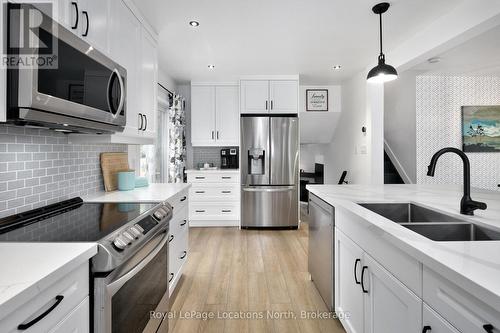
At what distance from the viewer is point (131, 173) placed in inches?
93.1

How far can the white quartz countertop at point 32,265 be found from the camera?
636 mm

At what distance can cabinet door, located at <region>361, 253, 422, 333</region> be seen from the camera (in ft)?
3.18

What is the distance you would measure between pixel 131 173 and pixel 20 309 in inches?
70.5

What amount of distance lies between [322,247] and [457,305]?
1.39 meters

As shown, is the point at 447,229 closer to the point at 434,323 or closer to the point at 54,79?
the point at 434,323

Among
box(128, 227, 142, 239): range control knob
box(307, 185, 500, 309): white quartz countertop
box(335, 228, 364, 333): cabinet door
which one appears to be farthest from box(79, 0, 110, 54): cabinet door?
box(335, 228, 364, 333): cabinet door

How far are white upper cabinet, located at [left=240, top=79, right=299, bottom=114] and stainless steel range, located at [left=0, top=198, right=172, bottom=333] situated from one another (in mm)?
3002

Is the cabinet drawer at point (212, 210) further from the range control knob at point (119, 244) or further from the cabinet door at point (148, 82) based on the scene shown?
the range control knob at point (119, 244)

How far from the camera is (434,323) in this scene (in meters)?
0.85

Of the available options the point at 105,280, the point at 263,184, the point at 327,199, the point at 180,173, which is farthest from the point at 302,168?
the point at 105,280

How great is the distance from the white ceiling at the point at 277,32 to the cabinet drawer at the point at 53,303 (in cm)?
218

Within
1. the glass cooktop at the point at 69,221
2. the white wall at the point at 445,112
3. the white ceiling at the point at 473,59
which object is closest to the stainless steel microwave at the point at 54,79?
the glass cooktop at the point at 69,221

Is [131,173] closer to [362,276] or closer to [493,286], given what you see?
[362,276]

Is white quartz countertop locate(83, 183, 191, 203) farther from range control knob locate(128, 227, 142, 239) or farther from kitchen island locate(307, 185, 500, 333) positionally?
kitchen island locate(307, 185, 500, 333)
